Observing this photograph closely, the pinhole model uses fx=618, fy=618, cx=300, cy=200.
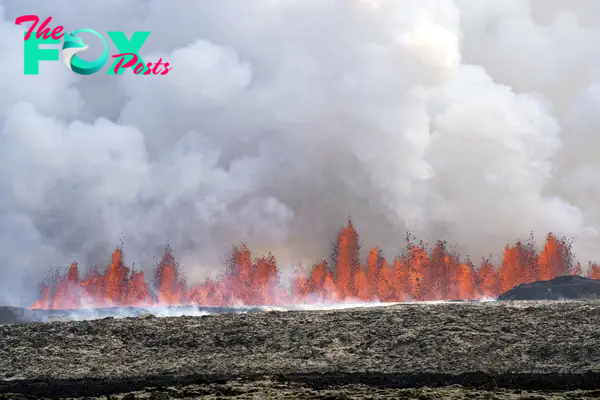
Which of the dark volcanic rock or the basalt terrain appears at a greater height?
the dark volcanic rock

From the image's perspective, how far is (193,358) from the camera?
2739cm

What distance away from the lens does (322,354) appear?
26.7 meters

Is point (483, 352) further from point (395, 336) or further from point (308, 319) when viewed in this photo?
point (308, 319)

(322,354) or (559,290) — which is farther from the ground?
(559,290)

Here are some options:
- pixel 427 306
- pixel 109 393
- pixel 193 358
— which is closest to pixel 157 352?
pixel 193 358

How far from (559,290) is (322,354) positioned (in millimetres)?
47156

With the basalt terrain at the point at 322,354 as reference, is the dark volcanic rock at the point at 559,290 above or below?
above

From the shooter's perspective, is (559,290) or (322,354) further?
(559,290)

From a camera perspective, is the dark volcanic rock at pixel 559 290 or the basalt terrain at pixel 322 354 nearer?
the basalt terrain at pixel 322 354

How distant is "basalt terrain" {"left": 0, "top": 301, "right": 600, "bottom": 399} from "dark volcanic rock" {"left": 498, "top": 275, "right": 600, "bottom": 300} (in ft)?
115

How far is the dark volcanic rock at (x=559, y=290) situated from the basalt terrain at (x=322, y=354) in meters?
34.9

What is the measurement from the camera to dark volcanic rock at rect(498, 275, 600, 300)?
6341 centimetres

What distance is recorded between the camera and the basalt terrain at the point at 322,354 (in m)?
22.5

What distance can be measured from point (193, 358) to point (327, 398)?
8690 mm
